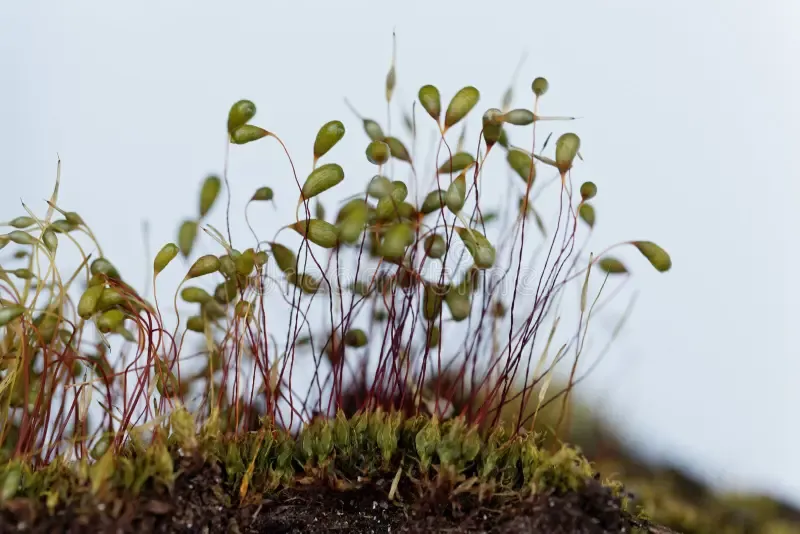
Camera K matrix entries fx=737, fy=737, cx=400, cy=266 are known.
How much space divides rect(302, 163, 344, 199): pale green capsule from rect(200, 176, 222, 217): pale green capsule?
0.12 metres

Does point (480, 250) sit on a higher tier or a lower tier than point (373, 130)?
lower

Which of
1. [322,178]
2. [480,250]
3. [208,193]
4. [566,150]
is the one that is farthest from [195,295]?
[566,150]

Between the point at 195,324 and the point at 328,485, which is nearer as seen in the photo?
the point at 328,485

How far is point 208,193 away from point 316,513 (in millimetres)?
434

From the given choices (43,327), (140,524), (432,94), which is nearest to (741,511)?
(432,94)

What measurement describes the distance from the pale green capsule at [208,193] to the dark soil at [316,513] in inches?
12.9

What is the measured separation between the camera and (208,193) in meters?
0.95

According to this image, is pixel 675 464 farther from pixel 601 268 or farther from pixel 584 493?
pixel 584 493

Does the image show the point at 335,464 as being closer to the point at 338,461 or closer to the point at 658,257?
the point at 338,461

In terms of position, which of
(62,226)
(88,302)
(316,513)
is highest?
(62,226)

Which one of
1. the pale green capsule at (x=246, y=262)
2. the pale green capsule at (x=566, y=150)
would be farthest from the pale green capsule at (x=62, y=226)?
the pale green capsule at (x=566, y=150)

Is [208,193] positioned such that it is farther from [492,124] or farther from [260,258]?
[492,124]

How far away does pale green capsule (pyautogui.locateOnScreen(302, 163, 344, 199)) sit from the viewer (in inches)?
36.3

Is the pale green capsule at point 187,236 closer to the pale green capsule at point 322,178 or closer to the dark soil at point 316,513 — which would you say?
the pale green capsule at point 322,178
